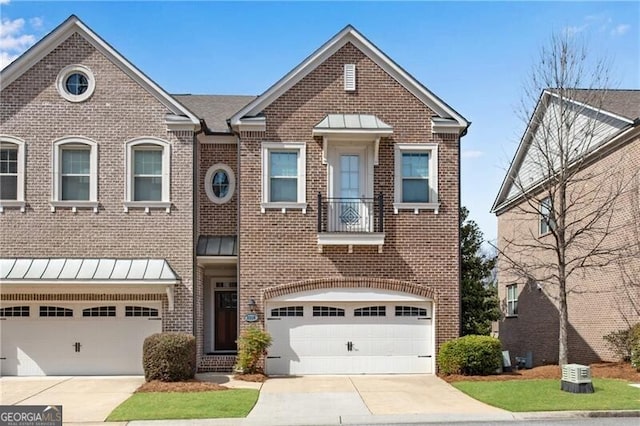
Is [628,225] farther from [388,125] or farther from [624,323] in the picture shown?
[388,125]

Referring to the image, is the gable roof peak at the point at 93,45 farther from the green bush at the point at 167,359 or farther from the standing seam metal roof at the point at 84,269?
the green bush at the point at 167,359

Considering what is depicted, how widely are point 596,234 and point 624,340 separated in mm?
3915

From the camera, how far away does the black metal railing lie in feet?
60.8

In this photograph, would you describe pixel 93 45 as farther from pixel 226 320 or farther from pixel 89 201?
pixel 226 320

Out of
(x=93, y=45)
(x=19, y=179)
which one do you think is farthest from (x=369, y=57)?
(x=19, y=179)

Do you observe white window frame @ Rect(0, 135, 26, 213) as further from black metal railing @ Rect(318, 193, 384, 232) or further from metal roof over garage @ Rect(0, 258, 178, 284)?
black metal railing @ Rect(318, 193, 384, 232)

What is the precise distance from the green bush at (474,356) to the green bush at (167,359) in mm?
6615

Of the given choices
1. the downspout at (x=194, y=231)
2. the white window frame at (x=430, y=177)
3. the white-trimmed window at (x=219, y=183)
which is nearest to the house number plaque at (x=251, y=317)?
the downspout at (x=194, y=231)

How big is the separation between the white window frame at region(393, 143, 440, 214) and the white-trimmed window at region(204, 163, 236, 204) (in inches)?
181

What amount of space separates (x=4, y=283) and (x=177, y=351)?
16.1ft

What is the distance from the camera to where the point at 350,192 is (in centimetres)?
1888

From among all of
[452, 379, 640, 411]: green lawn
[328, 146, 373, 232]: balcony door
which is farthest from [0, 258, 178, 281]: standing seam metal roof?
[452, 379, 640, 411]: green lawn

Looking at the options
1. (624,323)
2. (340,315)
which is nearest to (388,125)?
(340,315)

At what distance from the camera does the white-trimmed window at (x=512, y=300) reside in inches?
1145
